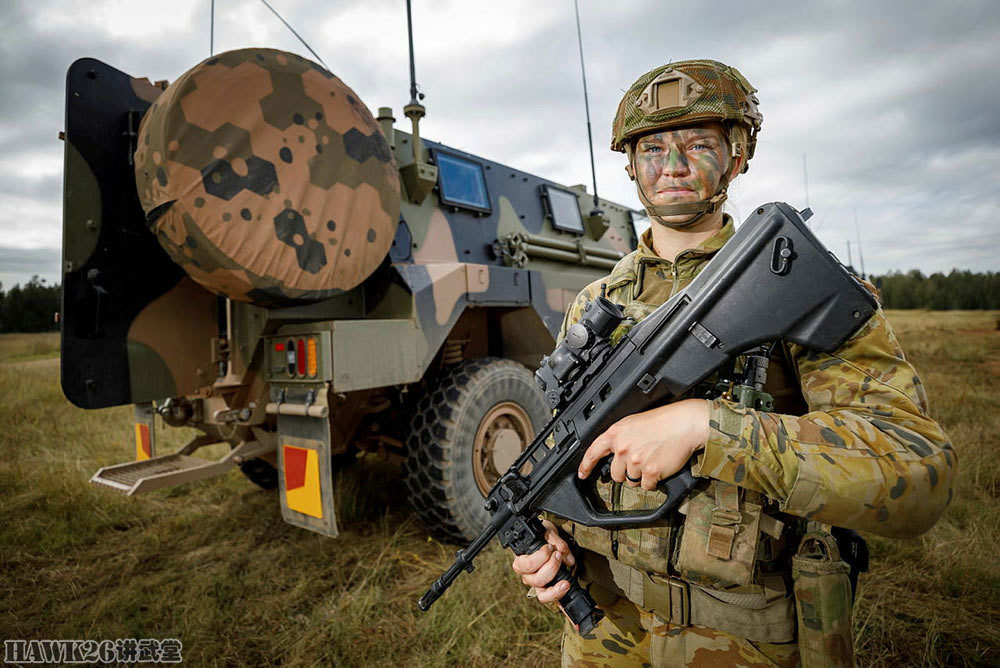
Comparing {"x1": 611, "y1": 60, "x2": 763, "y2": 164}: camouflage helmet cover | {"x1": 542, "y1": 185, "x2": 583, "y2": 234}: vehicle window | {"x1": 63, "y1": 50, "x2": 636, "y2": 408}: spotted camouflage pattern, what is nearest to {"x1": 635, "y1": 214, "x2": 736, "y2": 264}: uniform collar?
{"x1": 611, "y1": 60, "x2": 763, "y2": 164}: camouflage helmet cover

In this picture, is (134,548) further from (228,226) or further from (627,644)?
(627,644)

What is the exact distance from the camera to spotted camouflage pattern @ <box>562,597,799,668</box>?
107 cm

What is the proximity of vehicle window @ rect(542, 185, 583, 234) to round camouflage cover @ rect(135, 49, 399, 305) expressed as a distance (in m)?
2.49

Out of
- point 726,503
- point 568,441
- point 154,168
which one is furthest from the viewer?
point 154,168

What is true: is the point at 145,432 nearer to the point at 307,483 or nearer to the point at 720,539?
the point at 307,483

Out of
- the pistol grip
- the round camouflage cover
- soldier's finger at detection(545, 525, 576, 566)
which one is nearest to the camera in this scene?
the pistol grip

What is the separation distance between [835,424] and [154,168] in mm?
2378

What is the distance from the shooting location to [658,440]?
100cm

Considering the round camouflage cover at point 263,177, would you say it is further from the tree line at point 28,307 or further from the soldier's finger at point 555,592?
the tree line at point 28,307

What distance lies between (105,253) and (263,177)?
980mm

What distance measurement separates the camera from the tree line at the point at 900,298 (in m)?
18.1

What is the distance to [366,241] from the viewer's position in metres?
2.58

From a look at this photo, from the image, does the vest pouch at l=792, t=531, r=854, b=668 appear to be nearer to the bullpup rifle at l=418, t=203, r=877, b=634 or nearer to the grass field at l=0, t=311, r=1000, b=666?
the bullpup rifle at l=418, t=203, r=877, b=634

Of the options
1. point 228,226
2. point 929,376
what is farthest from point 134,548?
point 929,376
